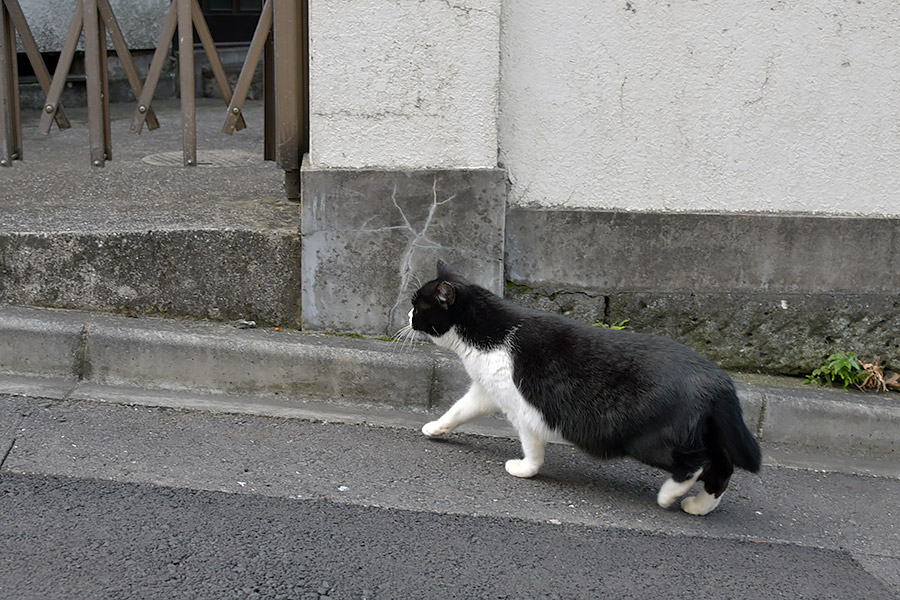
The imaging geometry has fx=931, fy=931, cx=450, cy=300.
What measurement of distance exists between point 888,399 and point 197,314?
3542 mm

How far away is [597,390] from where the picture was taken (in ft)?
11.9

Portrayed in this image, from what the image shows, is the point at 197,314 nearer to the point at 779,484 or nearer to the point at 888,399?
the point at 779,484

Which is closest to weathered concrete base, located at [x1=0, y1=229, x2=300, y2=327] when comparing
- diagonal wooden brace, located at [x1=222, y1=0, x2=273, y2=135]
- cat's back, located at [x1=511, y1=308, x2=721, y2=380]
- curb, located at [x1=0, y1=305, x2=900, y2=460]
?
curb, located at [x1=0, y1=305, x2=900, y2=460]

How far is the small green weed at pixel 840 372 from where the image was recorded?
4.80 metres

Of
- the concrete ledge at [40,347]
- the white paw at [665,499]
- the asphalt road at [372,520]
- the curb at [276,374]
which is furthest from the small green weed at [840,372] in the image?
the concrete ledge at [40,347]

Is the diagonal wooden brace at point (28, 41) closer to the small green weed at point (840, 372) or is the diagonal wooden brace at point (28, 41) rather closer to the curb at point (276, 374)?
the curb at point (276, 374)

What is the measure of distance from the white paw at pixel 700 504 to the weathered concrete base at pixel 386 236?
1553 millimetres

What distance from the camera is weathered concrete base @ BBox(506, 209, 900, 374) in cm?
483

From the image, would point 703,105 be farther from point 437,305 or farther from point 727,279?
point 437,305

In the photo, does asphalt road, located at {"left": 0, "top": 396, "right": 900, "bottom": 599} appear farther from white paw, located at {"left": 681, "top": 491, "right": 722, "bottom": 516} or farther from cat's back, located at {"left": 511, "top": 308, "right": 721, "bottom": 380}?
cat's back, located at {"left": 511, "top": 308, "right": 721, "bottom": 380}

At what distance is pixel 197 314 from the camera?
4797mm

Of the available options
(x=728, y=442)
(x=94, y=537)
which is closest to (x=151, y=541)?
(x=94, y=537)

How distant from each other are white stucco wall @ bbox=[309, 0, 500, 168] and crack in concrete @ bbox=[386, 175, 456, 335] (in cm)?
17

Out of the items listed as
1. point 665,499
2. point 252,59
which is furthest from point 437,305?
point 252,59
